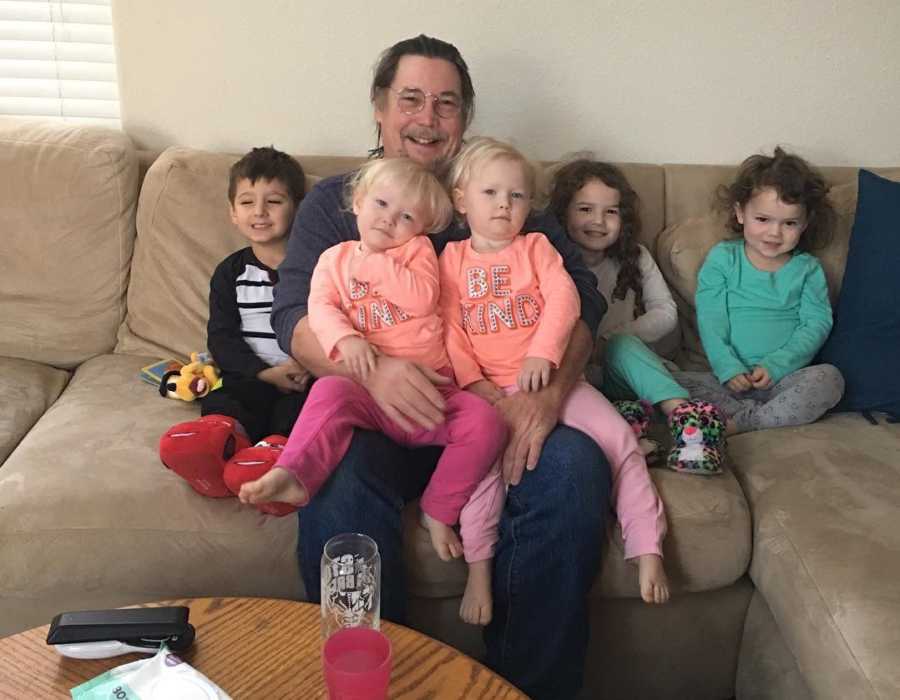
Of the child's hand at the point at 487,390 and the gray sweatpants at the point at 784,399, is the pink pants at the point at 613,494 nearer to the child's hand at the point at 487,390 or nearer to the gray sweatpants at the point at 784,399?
the child's hand at the point at 487,390

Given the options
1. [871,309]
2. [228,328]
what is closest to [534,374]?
[228,328]

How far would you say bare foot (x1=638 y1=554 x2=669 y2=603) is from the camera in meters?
1.40

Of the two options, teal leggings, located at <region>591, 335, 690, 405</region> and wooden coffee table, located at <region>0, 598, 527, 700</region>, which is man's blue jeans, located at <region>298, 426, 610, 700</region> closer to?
wooden coffee table, located at <region>0, 598, 527, 700</region>

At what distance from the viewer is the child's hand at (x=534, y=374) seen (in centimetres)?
152


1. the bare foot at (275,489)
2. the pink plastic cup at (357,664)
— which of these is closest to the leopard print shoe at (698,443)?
the bare foot at (275,489)

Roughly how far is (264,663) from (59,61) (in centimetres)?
195

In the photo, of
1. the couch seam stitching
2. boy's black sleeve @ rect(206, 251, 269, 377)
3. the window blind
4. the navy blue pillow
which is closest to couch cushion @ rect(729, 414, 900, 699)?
the couch seam stitching

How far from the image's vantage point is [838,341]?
198 centimetres

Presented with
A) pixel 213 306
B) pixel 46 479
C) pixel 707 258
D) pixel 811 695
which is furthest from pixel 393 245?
pixel 811 695

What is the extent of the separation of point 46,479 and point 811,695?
1.37 meters

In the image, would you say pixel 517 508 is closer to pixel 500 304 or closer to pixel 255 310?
pixel 500 304

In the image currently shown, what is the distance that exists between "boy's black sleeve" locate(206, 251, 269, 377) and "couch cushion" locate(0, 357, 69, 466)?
15.1 inches

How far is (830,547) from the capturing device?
1.37 metres

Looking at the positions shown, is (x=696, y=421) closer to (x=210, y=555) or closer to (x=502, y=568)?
(x=502, y=568)
